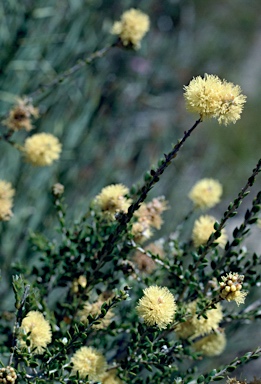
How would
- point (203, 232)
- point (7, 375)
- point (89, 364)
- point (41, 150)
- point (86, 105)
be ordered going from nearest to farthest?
point (7, 375) → point (89, 364) → point (203, 232) → point (41, 150) → point (86, 105)

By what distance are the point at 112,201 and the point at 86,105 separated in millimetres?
896

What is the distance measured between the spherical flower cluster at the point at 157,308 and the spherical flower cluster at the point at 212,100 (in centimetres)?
21

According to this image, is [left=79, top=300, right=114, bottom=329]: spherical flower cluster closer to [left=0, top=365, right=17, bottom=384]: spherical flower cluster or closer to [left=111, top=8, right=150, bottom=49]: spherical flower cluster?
[left=0, top=365, right=17, bottom=384]: spherical flower cluster

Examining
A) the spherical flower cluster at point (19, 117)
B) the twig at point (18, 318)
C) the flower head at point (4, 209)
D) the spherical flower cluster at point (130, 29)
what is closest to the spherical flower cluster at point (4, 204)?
the flower head at point (4, 209)

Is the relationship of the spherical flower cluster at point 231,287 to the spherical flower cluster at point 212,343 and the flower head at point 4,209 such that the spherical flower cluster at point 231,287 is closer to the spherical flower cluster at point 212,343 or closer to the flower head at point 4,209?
the spherical flower cluster at point 212,343

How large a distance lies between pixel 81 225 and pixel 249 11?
3.32m

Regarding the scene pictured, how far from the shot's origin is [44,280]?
35.3 inches

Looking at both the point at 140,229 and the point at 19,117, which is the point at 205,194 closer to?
the point at 140,229

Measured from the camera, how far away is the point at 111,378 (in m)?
0.82

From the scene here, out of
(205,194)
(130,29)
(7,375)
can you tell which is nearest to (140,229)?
(205,194)

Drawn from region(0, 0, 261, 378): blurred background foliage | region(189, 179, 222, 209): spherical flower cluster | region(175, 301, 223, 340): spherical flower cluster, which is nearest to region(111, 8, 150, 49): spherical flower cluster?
region(0, 0, 261, 378): blurred background foliage

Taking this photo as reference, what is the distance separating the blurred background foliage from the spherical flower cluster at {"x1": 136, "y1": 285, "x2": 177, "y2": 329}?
2.02ft

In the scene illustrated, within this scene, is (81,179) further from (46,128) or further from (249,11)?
(249,11)

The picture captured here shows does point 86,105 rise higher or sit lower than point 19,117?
higher
